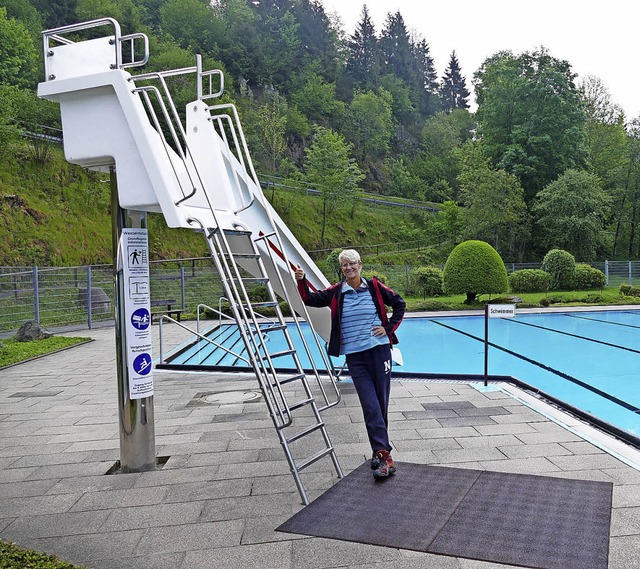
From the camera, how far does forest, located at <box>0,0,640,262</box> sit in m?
30.1

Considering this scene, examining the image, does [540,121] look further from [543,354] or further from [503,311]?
[503,311]

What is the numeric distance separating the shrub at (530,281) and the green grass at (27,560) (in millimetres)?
22109

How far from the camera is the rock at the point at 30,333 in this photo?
40.7ft

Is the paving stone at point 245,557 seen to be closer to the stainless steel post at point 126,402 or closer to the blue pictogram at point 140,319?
the stainless steel post at point 126,402

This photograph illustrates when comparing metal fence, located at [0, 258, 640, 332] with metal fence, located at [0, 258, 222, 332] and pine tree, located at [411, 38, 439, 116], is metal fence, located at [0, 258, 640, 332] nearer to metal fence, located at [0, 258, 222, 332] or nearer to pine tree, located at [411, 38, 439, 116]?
metal fence, located at [0, 258, 222, 332]

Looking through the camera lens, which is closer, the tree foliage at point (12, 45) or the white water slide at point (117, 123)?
the white water slide at point (117, 123)

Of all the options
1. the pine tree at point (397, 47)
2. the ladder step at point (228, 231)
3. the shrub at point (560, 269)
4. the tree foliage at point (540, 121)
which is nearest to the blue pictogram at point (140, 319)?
the ladder step at point (228, 231)

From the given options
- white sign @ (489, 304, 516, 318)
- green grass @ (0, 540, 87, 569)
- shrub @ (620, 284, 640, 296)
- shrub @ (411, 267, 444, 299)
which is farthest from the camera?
shrub @ (411, 267, 444, 299)

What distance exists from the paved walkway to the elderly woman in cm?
51

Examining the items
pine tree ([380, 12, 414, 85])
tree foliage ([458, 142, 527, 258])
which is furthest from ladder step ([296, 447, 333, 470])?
pine tree ([380, 12, 414, 85])

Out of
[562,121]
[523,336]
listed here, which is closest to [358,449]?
[523,336]

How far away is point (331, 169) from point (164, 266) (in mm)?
12950

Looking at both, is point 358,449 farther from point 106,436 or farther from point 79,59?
point 79,59

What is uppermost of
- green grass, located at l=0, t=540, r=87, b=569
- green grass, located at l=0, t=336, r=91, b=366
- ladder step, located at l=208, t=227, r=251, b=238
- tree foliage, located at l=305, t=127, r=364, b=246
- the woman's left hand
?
tree foliage, located at l=305, t=127, r=364, b=246
